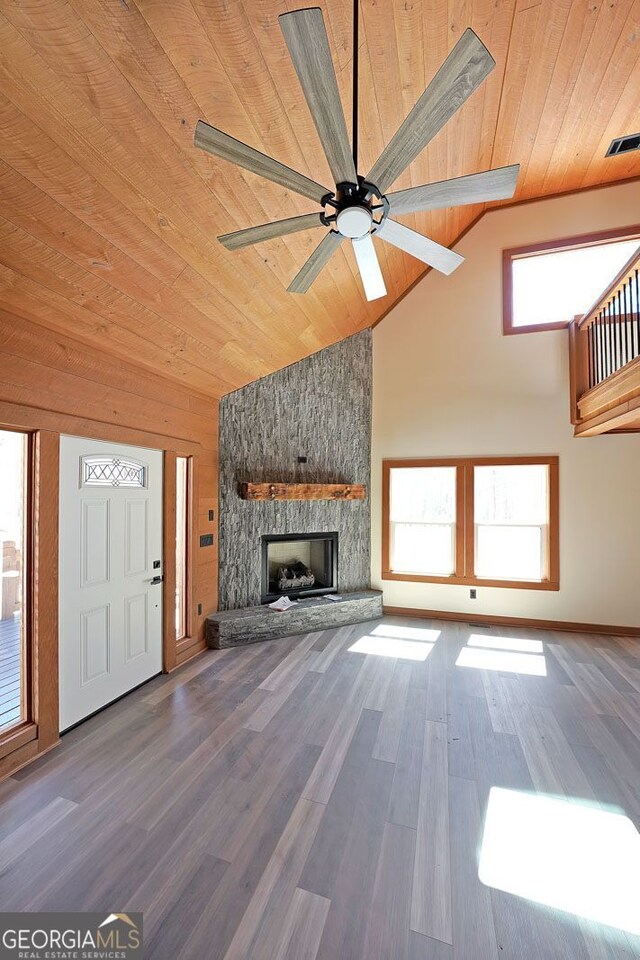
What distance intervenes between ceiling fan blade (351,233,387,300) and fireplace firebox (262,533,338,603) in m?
3.14

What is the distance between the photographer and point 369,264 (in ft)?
6.94

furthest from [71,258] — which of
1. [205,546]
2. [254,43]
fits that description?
[205,546]

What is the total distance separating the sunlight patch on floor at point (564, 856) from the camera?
158cm

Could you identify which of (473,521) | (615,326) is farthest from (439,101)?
(473,521)

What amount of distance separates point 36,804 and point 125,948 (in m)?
1.02

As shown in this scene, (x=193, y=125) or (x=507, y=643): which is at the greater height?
(x=193, y=125)

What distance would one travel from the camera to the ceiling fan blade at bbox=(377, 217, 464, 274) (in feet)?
5.97

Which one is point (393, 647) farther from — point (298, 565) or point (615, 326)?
point (615, 326)

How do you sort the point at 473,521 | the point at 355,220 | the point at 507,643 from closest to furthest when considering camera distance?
the point at 355,220
the point at 507,643
the point at 473,521

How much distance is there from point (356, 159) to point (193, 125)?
1.02 meters

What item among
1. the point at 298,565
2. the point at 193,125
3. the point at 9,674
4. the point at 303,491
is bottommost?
the point at 9,674

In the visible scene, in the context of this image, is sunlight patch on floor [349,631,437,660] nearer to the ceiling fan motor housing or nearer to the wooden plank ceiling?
the wooden plank ceiling

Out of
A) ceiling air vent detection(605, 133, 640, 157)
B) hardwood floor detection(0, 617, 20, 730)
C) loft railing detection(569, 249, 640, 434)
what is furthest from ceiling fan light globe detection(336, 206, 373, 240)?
ceiling air vent detection(605, 133, 640, 157)

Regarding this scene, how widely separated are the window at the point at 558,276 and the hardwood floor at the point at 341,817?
413 cm
